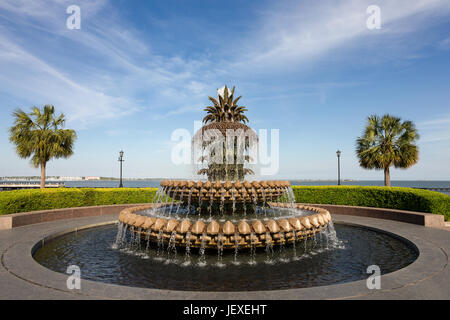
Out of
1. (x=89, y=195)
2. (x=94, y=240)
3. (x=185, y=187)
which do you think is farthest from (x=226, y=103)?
(x=89, y=195)

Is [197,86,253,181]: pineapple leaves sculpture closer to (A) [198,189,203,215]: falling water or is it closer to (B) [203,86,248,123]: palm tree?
(B) [203,86,248,123]: palm tree

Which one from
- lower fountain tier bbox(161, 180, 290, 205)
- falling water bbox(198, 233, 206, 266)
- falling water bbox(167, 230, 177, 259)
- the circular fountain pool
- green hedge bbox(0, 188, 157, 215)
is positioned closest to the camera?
the circular fountain pool

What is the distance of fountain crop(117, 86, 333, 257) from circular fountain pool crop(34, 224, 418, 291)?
0.32 meters

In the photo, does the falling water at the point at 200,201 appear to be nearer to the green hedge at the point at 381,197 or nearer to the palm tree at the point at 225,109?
the palm tree at the point at 225,109

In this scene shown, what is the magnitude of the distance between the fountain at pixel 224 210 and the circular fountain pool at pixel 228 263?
32 cm

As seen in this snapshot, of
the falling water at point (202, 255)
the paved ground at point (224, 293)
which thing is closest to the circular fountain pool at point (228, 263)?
the falling water at point (202, 255)

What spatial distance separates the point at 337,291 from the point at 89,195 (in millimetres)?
14482

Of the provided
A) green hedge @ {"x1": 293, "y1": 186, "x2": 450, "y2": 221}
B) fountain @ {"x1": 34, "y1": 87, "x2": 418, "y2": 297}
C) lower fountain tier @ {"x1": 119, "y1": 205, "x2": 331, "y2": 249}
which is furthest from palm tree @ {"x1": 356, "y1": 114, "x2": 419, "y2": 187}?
lower fountain tier @ {"x1": 119, "y1": 205, "x2": 331, "y2": 249}

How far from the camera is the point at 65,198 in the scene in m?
13.5

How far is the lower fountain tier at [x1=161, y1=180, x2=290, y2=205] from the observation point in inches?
307

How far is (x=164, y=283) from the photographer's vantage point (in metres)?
4.57

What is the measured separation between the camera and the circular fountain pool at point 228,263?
468 cm
